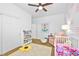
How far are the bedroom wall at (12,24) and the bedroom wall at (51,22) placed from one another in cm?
12

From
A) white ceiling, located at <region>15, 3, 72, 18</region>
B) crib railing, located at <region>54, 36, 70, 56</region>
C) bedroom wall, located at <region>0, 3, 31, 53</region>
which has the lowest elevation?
crib railing, located at <region>54, 36, 70, 56</region>

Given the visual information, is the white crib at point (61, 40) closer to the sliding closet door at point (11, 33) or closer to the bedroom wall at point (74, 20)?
the bedroom wall at point (74, 20)

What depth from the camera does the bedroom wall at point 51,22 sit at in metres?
1.46

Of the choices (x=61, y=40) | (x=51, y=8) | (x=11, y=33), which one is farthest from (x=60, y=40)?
(x=11, y=33)

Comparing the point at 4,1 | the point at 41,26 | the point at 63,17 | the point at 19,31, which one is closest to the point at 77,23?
the point at 63,17

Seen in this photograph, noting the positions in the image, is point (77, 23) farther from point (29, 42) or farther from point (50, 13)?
point (29, 42)

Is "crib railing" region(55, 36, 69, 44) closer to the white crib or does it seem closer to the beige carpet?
the white crib

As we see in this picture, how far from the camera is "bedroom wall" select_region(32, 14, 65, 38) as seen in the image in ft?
4.78

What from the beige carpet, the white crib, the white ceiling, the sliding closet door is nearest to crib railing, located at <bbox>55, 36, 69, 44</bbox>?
the white crib

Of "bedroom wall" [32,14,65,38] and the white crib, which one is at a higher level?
"bedroom wall" [32,14,65,38]

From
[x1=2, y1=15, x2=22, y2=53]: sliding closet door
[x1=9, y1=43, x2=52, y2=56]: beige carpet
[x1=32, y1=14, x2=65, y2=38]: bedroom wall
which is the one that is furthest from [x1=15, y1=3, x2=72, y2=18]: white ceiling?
[x1=9, y1=43, x2=52, y2=56]: beige carpet

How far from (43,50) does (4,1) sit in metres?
0.87

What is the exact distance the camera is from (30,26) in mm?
1489

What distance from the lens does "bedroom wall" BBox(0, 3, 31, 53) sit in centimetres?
139
